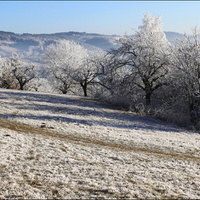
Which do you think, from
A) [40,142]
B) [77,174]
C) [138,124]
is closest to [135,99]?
[138,124]

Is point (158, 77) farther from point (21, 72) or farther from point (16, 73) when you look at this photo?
point (16, 73)

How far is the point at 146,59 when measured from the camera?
26.2 m

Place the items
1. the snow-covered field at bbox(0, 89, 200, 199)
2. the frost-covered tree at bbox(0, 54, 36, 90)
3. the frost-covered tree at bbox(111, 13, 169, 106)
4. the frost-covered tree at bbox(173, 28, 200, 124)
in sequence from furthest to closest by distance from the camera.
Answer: the frost-covered tree at bbox(0, 54, 36, 90), the frost-covered tree at bbox(111, 13, 169, 106), the frost-covered tree at bbox(173, 28, 200, 124), the snow-covered field at bbox(0, 89, 200, 199)

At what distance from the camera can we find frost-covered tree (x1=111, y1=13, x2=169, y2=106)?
26000mm

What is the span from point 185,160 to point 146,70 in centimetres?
1684

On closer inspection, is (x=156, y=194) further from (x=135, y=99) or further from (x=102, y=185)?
(x=135, y=99)

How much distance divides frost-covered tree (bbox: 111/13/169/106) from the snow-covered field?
1065cm

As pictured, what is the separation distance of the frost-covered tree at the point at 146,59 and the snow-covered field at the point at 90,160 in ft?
35.0

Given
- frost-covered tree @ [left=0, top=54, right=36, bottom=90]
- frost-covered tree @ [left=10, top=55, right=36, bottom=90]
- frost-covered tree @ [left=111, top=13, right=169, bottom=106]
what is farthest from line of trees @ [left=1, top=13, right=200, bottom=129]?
frost-covered tree @ [left=0, top=54, right=36, bottom=90]

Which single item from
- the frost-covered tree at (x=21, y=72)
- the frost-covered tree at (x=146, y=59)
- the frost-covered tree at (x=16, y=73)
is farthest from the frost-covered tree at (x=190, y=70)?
the frost-covered tree at (x=16, y=73)

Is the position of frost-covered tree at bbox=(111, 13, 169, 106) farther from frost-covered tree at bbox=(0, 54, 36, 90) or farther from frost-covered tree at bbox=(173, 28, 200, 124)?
frost-covered tree at bbox=(0, 54, 36, 90)

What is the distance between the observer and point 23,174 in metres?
7.01

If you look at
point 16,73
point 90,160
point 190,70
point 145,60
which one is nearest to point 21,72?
point 16,73

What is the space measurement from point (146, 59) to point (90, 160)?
62.9 feet
